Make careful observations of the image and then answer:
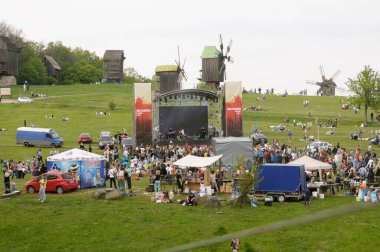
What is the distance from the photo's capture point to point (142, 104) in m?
54.5

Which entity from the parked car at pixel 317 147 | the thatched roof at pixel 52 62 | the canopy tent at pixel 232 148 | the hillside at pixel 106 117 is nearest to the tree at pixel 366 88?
the hillside at pixel 106 117

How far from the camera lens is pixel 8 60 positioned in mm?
110938

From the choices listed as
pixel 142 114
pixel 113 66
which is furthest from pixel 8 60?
pixel 142 114

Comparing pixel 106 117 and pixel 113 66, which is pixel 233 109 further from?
pixel 113 66

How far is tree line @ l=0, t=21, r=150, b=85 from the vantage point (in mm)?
129512

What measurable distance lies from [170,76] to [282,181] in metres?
54.5

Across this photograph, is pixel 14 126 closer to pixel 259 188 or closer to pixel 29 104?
pixel 29 104

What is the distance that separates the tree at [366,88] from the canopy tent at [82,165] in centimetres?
4793

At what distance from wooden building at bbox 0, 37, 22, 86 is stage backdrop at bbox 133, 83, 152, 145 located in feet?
195

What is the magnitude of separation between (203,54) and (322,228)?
62817 mm

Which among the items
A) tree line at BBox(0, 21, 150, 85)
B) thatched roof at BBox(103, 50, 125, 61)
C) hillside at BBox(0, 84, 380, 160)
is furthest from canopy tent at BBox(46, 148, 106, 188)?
thatched roof at BBox(103, 50, 125, 61)

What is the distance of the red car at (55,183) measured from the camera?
3031 centimetres

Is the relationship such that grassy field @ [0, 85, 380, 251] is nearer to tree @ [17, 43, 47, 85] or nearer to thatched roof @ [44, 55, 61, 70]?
tree @ [17, 43, 47, 85]

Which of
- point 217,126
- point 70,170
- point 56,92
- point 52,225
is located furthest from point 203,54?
point 52,225
